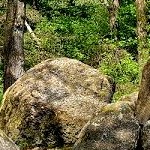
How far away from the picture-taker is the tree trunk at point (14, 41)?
45.1 ft

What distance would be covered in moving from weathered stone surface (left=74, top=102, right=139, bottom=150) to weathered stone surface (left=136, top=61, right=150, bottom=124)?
0.43 feet

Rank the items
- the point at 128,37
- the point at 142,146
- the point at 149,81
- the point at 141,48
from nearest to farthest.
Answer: the point at 142,146
the point at 149,81
the point at 141,48
the point at 128,37

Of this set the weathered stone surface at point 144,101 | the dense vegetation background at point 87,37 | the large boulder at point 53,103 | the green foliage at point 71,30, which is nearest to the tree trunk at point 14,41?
the large boulder at point 53,103

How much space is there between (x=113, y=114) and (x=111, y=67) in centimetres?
981

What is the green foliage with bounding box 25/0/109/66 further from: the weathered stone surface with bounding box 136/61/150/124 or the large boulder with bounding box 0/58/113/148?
the weathered stone surface with bounding box 136/61/150/124

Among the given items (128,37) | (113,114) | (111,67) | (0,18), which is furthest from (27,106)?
(128,37)

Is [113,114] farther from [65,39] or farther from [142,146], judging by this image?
[65,39]

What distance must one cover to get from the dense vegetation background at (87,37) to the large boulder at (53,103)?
160 inches

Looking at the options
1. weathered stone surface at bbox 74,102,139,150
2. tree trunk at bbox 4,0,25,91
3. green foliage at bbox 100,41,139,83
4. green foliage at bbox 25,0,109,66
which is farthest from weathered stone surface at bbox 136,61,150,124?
green foliage at bbox 25,0,109,66

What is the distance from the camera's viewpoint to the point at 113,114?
27.9 feet

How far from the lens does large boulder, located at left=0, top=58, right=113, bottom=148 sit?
10.5 m

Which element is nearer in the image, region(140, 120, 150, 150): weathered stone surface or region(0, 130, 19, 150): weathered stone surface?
region(0, 130, 19, 150): weathered stone surface

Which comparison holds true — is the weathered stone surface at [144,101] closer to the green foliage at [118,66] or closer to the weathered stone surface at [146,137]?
the weathered stone surface at [146,137]

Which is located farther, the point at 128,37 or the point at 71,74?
the point at 128,37
